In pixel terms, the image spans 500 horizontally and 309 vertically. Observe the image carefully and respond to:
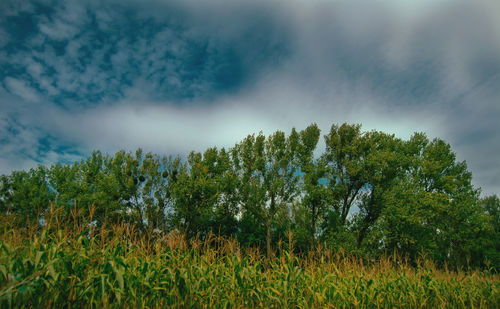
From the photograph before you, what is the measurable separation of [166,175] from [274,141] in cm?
1386

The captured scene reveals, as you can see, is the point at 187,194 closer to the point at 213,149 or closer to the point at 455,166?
the point at 213,149

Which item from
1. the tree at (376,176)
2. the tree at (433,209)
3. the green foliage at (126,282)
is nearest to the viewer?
the green foliage at (126,282)

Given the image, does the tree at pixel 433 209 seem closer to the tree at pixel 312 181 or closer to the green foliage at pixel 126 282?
the tree at pixel 312 181

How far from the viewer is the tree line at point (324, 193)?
24.9 metres

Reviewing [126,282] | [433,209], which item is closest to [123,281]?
[126,282]

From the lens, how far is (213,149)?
109 ft

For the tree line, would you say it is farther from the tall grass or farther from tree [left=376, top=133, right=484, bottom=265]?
the tall grass

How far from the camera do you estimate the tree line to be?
979 inches

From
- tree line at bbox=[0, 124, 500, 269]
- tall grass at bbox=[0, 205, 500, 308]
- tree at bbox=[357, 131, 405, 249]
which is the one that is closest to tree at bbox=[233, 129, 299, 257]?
tree line at bbox=[0, 124, 500, 269]

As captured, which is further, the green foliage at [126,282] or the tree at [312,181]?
the tree at [312,181]

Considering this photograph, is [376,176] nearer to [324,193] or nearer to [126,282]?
[324,193]

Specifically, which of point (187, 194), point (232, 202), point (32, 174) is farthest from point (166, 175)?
point (32, 174)

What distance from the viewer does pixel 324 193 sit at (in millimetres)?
26578

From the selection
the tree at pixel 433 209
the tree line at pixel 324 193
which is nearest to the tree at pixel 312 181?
the tree line at pixel 324 193
